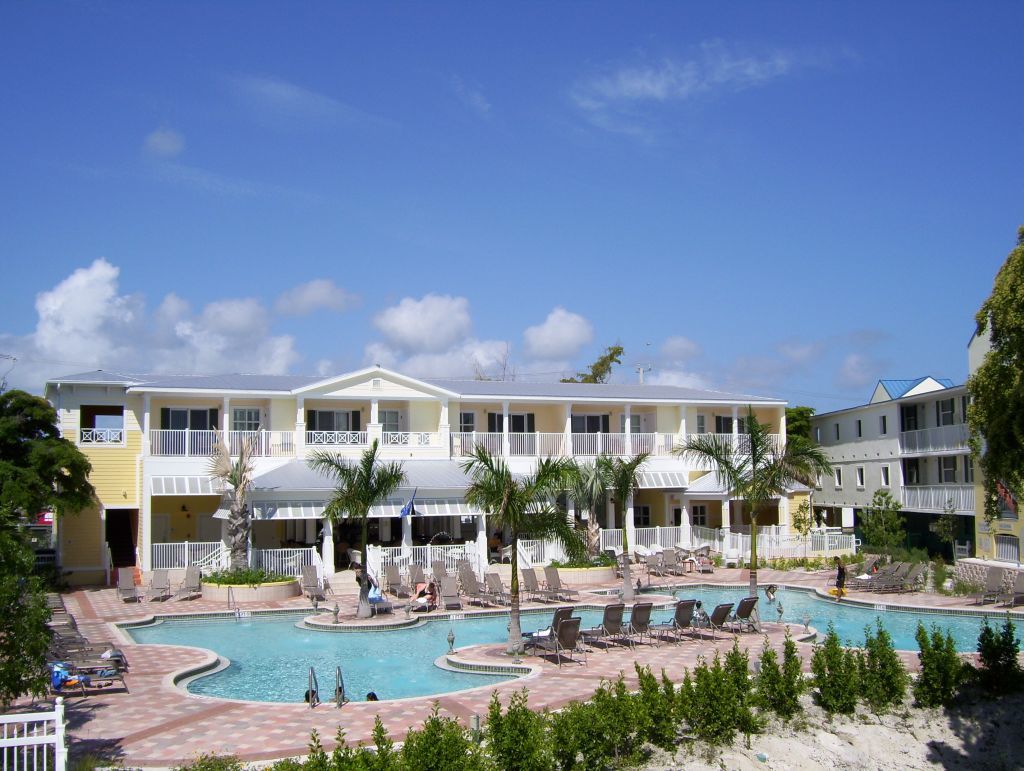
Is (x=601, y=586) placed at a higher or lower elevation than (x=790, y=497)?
lower

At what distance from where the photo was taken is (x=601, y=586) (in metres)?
29.4

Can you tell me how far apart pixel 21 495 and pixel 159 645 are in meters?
7.97

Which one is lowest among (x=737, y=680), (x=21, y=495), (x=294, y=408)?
(x=737, y=680)

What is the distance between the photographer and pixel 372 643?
68.7ft

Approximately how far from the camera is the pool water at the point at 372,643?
1675cm

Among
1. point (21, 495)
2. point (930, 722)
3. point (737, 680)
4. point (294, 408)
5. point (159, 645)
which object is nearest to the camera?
point (737, 680)

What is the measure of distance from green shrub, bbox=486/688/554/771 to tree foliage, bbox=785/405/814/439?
42838 millimetres

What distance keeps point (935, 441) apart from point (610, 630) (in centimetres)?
2451

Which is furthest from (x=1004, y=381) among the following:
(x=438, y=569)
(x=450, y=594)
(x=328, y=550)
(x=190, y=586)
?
(x=190, y=586)

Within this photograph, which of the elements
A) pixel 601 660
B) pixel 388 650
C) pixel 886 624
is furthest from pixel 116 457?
pixel 886 624

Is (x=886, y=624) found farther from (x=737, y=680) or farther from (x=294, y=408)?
(x=294, y=408)

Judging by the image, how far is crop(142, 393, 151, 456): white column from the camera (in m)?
32.1

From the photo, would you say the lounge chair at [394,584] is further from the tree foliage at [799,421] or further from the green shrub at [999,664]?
the tree foliage at [799,421]

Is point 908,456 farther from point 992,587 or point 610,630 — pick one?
point 610,630
